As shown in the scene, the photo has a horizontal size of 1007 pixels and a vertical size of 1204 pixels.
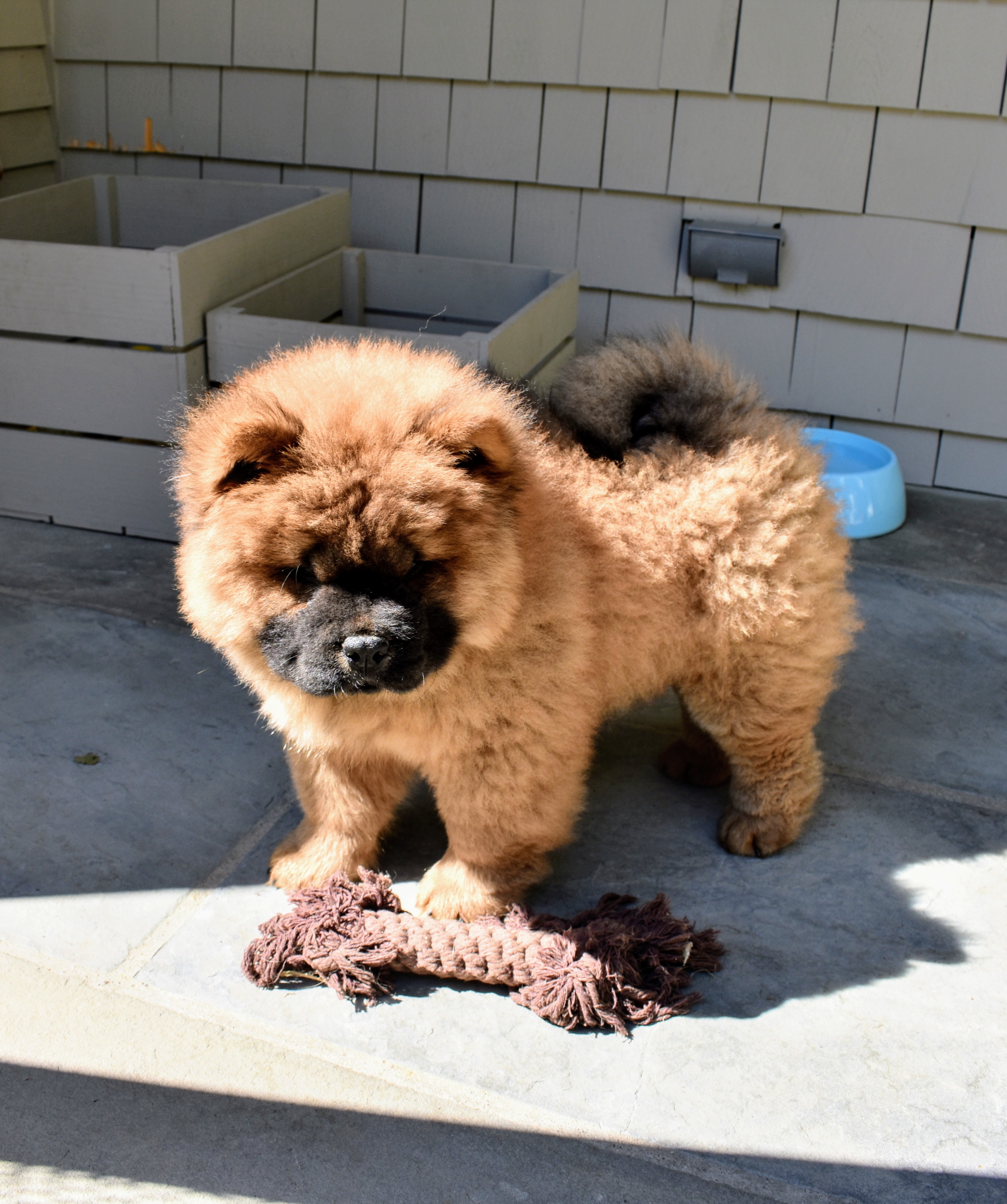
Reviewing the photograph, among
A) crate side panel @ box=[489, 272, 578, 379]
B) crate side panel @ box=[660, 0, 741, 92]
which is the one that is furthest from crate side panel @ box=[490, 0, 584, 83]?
crate side panel @ box=[489, 272, 578, 379]

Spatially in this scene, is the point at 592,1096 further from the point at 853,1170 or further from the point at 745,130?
the point at 745,130

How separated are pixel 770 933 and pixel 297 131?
12.8 feet

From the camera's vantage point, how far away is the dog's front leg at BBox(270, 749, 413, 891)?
2.32 metres

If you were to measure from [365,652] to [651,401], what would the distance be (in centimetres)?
99

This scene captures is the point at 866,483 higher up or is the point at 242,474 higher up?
the point at 242,474

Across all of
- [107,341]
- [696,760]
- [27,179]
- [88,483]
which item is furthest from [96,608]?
[27,179]

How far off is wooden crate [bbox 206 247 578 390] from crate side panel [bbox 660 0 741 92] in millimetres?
922

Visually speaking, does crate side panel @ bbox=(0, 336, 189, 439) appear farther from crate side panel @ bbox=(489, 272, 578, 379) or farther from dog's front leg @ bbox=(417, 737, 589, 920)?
dog's front leg @ bbox=(417, 737, 589, 920)

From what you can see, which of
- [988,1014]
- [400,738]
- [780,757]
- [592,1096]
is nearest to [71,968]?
[400,738]

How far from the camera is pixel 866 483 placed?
13.4ft

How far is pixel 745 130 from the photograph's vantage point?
4195mm

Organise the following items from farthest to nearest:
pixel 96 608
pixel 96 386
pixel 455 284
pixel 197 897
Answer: pixel 455 284, pixel 96 386, pixel 96 608, pixel 197 897

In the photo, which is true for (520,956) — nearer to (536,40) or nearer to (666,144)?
(666,144)

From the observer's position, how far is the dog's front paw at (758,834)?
8.29 feet
